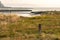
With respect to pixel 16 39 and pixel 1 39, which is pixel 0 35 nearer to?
pixel 1 39

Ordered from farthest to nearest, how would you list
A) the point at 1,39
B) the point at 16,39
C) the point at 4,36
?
the point at 4,36 < the point at 1,39 < the point at 16,39

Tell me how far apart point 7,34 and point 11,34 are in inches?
9.1

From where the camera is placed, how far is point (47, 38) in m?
9.46

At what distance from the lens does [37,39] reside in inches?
370

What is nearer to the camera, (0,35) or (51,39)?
(51,39)

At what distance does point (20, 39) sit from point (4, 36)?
1621 mm

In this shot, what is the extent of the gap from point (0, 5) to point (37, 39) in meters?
25.7

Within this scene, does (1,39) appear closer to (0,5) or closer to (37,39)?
(37,39)

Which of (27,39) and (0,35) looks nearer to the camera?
(27,39)

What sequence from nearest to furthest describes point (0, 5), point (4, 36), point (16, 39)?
point (16, 39) → point (4, 36) → point (0, 5)

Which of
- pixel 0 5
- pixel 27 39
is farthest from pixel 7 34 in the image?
pixel 0 5

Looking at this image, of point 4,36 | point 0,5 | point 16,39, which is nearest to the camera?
point 16,39

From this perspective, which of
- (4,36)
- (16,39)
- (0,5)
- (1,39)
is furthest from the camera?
(0,5)

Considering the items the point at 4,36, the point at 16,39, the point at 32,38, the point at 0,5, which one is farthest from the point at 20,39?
the point at 0,5
